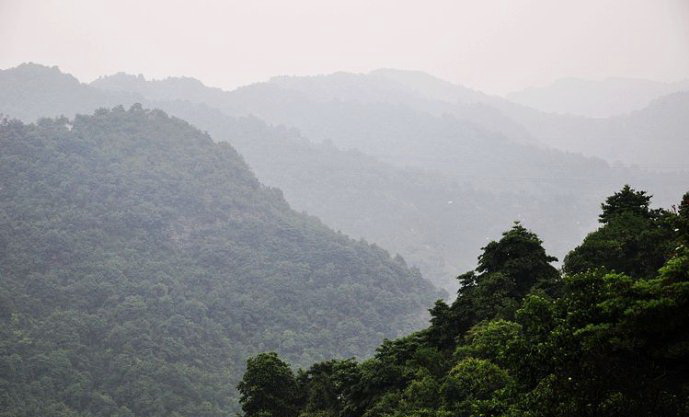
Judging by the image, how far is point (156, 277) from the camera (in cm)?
10712

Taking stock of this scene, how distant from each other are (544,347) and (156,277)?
94.3m

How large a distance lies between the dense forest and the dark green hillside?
41673 mm

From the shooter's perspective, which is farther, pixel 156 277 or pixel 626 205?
pixel 156 277

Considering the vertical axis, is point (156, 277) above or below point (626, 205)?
above

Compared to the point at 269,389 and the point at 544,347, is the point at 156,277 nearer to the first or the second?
Result: the point at 269,389

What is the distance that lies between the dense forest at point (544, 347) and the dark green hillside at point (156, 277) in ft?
137

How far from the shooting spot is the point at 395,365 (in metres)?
38.8

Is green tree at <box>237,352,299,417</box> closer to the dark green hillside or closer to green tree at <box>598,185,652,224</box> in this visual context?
green tree at <box>598,185,652,224</box>

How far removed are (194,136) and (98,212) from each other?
3836 cm

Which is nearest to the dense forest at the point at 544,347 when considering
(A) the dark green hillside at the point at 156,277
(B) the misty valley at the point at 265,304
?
(B) the misty valley at the point at 265,304

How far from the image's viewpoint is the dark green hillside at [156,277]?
78562 millimetres

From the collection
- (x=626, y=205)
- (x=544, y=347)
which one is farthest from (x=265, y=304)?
(x=544, y=347)

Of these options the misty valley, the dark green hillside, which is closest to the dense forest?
the misty valley

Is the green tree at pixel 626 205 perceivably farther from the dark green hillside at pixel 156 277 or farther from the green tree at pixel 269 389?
the dark green hillside at pixel 156 277
